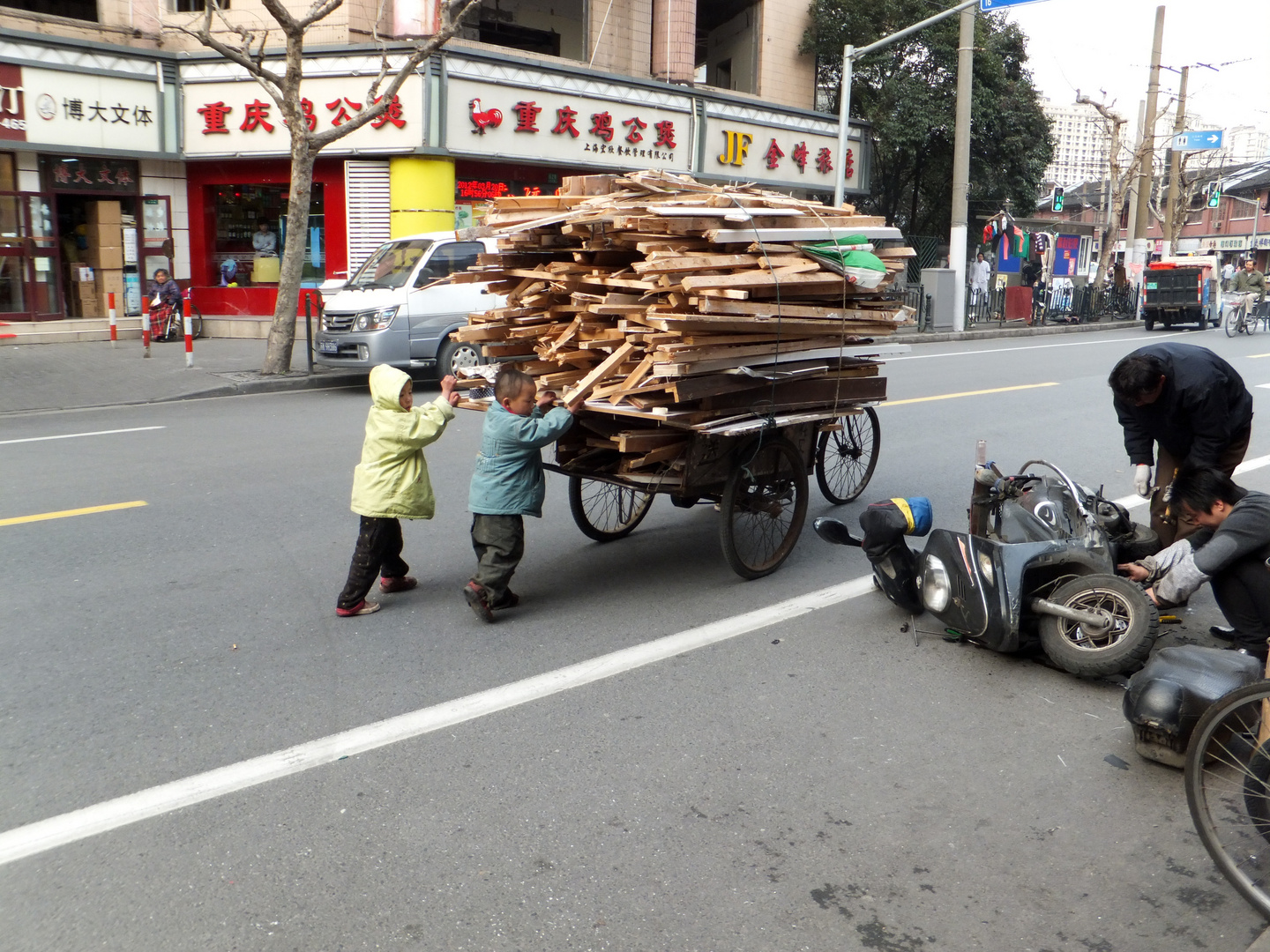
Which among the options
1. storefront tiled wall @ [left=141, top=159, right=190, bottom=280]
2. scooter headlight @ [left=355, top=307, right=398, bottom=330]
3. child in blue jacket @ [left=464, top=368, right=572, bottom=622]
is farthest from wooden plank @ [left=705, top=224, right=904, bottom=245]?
storefront tiled wall @ [left=141, top=159, right=190, bottom=280]

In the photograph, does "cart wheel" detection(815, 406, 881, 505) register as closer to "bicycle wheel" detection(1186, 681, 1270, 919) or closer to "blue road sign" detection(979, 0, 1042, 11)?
"bicycle wheel" detection(1186, 681, 1270, 919)

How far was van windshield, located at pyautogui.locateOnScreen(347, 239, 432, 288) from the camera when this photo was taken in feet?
47.8

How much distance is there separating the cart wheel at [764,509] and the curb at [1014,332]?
1530 cm

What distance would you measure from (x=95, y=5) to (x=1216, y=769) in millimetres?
22850

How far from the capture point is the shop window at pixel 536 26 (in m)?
24.6

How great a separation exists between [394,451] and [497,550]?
737mm

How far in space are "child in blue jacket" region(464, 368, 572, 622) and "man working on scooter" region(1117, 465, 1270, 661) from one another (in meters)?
2.91

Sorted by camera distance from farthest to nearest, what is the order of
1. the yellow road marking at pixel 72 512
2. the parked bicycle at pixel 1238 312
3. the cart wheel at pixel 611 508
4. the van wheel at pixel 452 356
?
the parked bicycle at pixel 1238 312
the van wheel at pixel 452 356
the yellow road marking at pixel 72 512
the cart wheel at pixel 611 508

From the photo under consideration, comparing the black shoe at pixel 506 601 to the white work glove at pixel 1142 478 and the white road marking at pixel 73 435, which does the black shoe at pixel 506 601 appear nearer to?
the white work glove at pixel 1142 478

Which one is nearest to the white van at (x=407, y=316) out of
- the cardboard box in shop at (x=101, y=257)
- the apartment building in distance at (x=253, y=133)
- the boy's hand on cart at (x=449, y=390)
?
the apartment building in distance at (x=253, y=133)

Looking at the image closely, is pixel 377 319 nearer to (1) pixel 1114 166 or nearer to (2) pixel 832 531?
(2) pixel 832 531

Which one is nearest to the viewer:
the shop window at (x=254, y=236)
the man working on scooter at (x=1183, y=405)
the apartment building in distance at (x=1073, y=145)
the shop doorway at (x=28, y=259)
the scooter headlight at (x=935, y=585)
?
the scooter headlight at (x=935, y=585)

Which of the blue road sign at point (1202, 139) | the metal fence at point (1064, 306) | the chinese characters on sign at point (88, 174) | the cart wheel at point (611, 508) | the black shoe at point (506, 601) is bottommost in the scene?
the black shoe at point (506, 601)

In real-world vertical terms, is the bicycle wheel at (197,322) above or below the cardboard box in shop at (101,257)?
below
